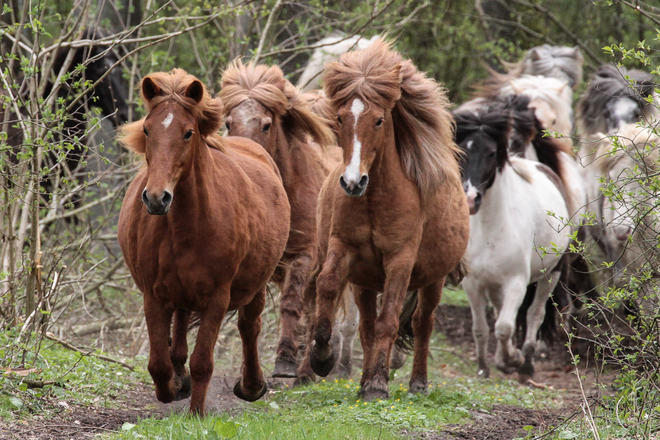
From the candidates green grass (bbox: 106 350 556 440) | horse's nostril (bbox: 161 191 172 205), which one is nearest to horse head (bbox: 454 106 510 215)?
green grass (bbox: 106 350 556 440)

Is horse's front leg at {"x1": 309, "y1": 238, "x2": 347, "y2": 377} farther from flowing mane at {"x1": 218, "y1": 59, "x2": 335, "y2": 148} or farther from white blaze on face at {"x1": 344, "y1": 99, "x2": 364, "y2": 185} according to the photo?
flowing mane at {"x1": 218, "y1": 59, "x2": 335, "y2": 148}

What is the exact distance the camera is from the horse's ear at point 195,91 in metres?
4.60

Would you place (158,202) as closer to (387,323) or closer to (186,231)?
(186,231)

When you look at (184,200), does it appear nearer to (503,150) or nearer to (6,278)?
(6,278)

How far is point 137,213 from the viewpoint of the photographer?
4922 millimetres

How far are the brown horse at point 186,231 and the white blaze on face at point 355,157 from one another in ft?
2.22

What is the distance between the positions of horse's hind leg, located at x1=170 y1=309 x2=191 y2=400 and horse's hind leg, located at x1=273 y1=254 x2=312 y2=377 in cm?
113

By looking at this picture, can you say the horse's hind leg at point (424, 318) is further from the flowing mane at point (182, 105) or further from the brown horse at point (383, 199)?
the flowing mane at point (182, 105)

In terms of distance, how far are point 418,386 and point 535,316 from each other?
3.36 metres

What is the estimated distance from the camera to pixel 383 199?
240 inches

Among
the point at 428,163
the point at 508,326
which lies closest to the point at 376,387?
the point at 428,163

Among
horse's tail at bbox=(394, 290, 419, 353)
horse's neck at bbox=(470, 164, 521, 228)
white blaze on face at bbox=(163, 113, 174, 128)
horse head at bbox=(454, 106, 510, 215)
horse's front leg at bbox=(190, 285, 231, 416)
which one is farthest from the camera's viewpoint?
horse's neck at bbox=(470, 164, 521, 228)

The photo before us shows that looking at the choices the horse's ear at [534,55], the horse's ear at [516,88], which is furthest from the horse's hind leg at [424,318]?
the horse's ear at [534,55]

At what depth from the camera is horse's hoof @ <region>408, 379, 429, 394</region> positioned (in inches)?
268
